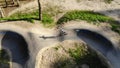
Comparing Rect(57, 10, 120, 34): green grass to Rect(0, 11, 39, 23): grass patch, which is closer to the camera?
Rect(0, 11, 39, 23): grass patch

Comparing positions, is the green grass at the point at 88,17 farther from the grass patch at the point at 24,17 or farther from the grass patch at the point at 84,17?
the grass patch at the point at 24,17

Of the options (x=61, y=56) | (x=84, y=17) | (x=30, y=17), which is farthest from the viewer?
(x=84, y=17)

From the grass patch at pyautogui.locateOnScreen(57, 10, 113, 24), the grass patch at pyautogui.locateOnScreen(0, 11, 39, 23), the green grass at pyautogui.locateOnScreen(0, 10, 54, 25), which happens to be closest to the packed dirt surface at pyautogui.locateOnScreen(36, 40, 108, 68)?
the grass patch at pyautogui.locateOnScreen(57, 10, 113, 24)

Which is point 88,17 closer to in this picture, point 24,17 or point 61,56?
point 61,56

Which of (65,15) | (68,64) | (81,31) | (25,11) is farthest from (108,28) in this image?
(25,11)

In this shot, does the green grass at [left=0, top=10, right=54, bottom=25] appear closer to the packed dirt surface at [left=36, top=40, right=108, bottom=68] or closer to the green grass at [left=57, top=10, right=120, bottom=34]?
the green grass at [left=57, top=10, right=120, bottom=34]

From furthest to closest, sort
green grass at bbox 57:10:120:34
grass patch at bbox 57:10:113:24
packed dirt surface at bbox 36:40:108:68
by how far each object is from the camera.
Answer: grass patch at bbox 57:10:113:24, green grass at bbox 57:10:120:34, packed dirt surface at bbox 36:40:108:68

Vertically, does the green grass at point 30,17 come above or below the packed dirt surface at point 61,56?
above

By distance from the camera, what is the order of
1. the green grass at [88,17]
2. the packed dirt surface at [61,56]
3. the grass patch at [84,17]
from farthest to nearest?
1. the grass patch at [84,17]
2. the green grass at [88,17]
3. the packed dirt surface at [61,56]

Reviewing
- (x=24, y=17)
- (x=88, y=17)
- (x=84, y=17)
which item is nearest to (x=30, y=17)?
(x=24, y=17)

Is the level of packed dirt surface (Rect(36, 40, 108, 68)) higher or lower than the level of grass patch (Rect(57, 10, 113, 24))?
lower

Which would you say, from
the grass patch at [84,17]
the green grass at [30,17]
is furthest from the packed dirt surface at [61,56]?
the green grass at [30,17]

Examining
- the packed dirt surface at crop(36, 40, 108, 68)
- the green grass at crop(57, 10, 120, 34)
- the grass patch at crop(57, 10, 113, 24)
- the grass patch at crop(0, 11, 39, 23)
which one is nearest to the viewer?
the packed dirt surface at crop(36, 40, 108, 68)
